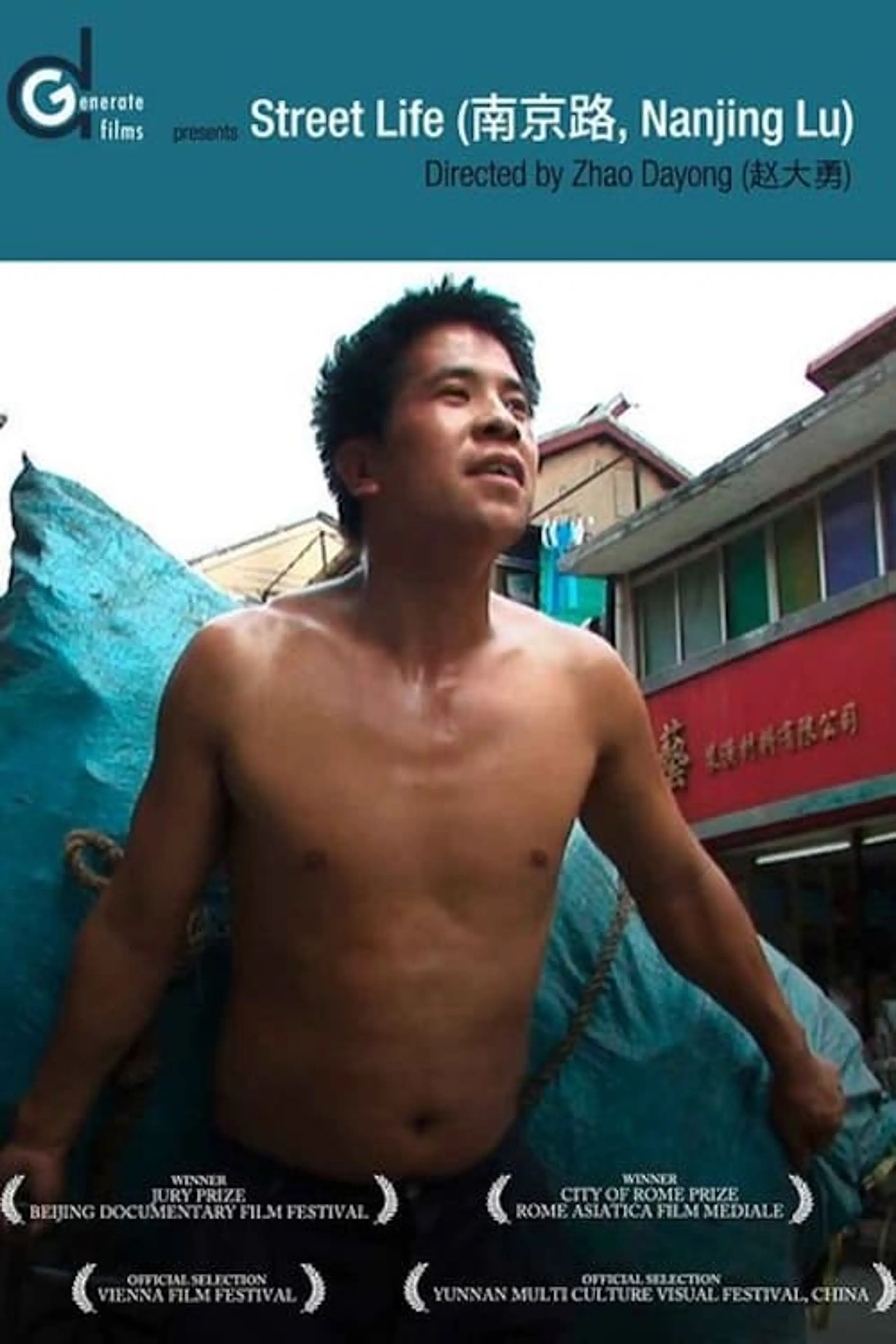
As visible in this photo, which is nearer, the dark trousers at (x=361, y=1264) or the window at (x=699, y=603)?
the dark trousers at (x=361, y=1264)

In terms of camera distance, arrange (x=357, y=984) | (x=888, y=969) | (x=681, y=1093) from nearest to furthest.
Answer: (x=357, y=984) → (x=681, y=1093) → (x=888, y=969)

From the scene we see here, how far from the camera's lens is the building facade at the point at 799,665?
1.48 metres

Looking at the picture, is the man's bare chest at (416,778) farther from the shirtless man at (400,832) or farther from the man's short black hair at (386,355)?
the man's short black hair at (386,355)

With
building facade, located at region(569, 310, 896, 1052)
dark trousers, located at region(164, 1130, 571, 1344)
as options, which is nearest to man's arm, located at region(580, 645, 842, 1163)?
building facade, located at region(569, 310, 896, 1052)

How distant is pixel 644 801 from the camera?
4.25ft

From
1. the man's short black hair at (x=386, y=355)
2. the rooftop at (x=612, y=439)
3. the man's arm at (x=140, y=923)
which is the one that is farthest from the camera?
the rooftop at (x=612, y=439)

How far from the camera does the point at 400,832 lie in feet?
3.87

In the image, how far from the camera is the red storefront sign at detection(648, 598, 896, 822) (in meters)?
1.48

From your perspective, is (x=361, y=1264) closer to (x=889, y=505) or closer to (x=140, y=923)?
(x=140, y=923)

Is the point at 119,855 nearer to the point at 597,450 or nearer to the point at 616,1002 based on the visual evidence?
the point at 616,1002
